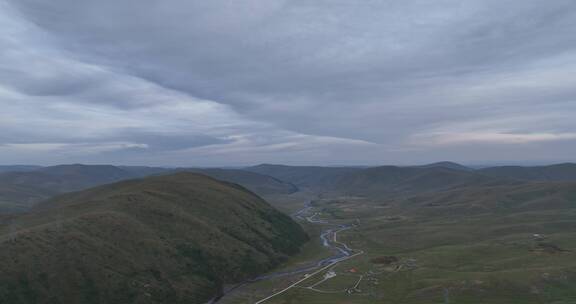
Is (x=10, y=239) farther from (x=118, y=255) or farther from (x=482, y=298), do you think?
(x=482, y=298)

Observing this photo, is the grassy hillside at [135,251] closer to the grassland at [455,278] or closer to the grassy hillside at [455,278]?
the grassland at [455,278]

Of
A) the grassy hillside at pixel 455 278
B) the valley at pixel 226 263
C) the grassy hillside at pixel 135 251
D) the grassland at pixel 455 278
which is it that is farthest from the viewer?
the grassland at pixel 455 278

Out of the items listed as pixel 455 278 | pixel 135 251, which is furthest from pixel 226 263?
pixel 455 278

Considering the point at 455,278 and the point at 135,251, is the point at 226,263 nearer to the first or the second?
the point at 135,251

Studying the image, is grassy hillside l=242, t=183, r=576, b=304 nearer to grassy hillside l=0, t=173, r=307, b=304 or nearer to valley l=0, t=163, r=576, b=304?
valley l=0, t=163, r=576, b=304

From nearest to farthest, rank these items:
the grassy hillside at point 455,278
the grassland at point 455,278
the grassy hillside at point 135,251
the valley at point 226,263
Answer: the grassy hillside at point 135,251
the valley at point 226,263
the grassy hillside at point 455,278
the grassland at point 455,278

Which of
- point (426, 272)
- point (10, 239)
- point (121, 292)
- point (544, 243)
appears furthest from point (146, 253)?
point (544, 243)

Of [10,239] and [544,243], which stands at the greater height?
[10,239]

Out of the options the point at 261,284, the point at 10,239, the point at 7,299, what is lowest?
the point at 261,284

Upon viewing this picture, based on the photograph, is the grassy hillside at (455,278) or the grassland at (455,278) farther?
the grassland at (455,278)

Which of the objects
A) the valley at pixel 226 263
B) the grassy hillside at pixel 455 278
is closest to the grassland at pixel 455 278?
the grassy hillside at pixel 455 278
